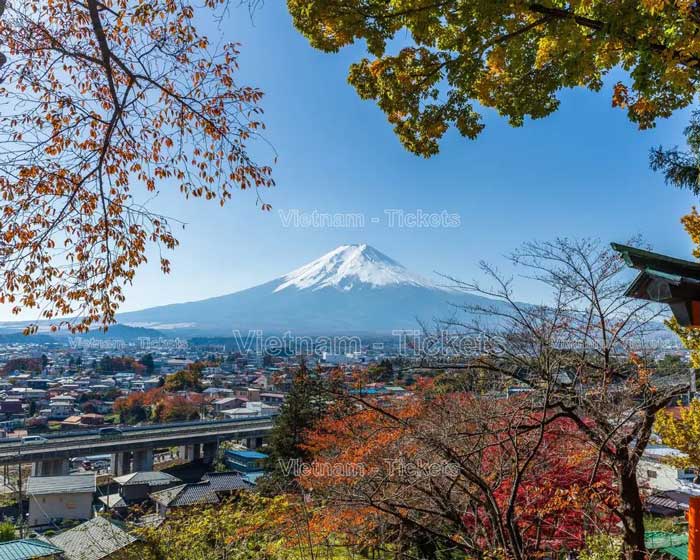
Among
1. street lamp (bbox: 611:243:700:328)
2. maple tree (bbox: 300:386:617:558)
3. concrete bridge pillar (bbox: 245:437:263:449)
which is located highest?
street lamp (bbox: 611:243:700:328)

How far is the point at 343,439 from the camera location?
11.1 metres

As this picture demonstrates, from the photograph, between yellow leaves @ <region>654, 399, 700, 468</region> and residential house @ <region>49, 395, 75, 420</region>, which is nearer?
yellow leaves @ <region>654, 399, 700, 468</region>

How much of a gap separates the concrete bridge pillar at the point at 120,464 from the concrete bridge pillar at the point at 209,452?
427 centimetres

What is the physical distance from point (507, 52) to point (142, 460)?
27819 millimetres

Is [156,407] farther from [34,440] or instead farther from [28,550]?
[28,550]

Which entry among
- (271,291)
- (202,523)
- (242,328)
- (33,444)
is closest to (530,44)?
(202,523)

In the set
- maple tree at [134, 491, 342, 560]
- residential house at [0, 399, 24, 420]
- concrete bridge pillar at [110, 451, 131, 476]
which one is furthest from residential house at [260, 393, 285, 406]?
maple tree at [134, 491, 342, 560]

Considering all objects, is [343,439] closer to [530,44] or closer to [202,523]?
[202,523]

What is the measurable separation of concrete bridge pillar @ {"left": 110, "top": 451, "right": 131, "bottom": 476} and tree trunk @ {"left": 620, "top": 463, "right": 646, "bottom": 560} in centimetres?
2727

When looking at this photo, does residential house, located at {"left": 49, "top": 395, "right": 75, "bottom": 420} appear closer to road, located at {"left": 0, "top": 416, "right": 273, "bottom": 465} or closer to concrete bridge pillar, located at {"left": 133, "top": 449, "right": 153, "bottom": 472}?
road, located at {"left": 0, "top": 416, "right": 273, "bottom": 465}

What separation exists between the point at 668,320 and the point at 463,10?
5.28m

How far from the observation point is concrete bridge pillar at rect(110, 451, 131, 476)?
26281mm

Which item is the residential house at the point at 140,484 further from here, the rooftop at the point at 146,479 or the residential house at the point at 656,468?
the residential house at the point at 656,468

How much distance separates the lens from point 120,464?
26422mm
